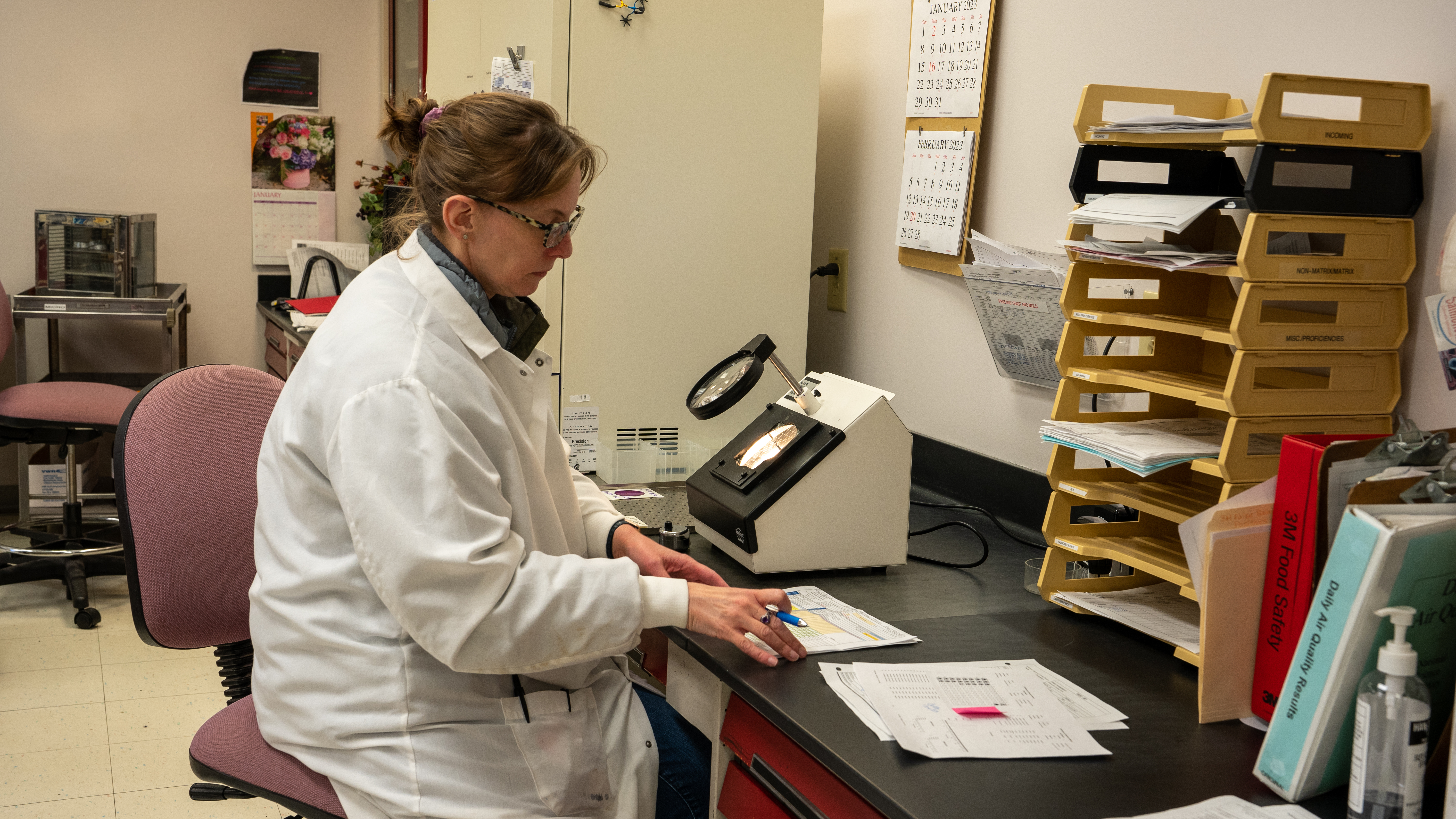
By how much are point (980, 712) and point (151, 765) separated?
7.16 ft

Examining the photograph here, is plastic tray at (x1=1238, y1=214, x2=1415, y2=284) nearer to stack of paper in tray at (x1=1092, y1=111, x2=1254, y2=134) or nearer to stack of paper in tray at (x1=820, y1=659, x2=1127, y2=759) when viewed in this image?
stack of paper in tray at (x1=1092, y1=111, x2=1254, y2=134)

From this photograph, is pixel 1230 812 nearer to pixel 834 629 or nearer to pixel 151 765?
pixel 834 629

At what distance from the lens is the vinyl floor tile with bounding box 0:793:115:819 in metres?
2.21

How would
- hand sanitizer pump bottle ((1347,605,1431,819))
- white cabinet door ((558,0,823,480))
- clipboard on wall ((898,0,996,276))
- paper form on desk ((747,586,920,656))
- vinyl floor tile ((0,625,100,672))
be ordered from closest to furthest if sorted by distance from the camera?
1. hand sanitizer pump bottle ((1347,605,1431,819))
2. paper form on desk ((747,586,920,656))
3. clipboard on wall ((898,0,996,276))
4. white cabinet door ((558,0,823,480))
5. vinyl floor tile ((0,625,100,672))

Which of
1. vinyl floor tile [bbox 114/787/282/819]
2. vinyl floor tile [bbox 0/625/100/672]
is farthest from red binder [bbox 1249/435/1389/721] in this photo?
vinyl floor tile [bbox 0/625/100/672]

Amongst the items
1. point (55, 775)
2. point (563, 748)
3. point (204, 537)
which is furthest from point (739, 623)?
point (55, 775)

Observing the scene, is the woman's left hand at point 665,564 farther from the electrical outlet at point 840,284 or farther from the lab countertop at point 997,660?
the electrical outlet at point 840,284

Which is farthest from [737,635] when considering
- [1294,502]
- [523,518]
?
[1294,502]

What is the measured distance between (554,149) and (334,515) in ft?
1.68

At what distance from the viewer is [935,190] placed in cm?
213

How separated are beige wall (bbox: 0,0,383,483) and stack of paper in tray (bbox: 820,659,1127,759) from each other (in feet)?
13.4

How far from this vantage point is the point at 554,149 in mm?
1304

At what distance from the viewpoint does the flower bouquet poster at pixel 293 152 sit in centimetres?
448

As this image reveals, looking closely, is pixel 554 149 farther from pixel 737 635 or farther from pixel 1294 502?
pixel 1294 502
